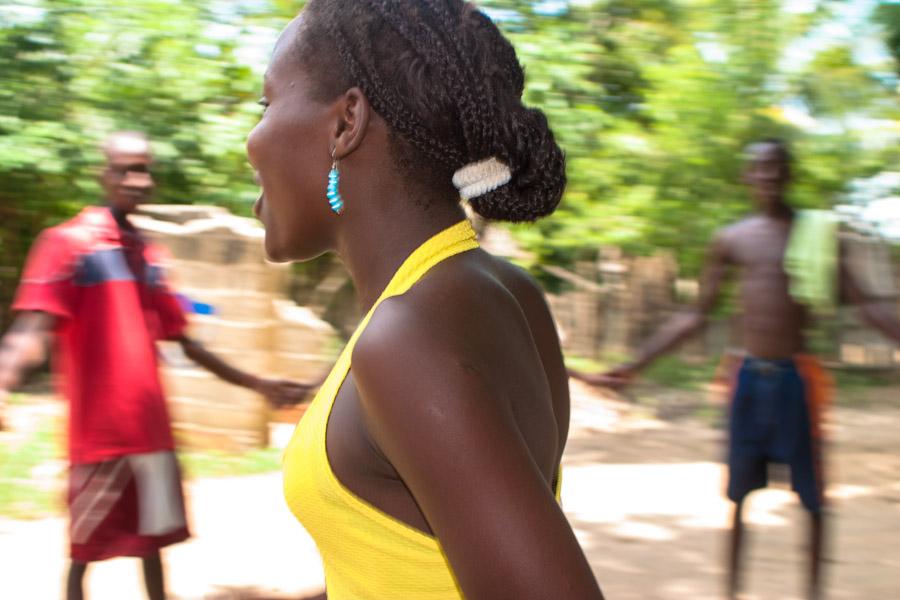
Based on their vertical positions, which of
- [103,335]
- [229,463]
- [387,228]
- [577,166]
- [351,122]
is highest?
[351,122]

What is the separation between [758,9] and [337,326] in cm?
428

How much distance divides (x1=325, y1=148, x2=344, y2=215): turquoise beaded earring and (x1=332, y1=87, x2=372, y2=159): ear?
2 cm

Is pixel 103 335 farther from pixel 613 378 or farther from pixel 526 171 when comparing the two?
pixel 526 171

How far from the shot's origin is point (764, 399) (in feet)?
13.9

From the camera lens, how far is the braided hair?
112 cm

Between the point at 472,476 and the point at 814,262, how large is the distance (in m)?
3.65

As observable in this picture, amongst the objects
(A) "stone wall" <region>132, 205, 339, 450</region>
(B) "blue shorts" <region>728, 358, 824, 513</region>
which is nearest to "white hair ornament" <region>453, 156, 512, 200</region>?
(B) "blue shorts" <region>728, 358, 824, 513</region>

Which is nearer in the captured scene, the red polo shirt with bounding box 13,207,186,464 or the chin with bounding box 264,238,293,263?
the chin with bounding box 264,238,293,263

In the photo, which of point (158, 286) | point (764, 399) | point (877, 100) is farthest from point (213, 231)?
point (877, 100)

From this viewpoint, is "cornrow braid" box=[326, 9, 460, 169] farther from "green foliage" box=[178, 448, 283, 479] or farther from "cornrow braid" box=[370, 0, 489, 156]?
"green foliage" box=[178, 448, 283, 479]

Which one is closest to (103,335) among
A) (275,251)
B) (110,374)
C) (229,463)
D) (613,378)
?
(110,374)

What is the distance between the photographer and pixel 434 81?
3.65 feet

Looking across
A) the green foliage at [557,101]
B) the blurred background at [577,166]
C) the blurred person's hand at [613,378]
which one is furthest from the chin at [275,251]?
the green foliage at [557,101]

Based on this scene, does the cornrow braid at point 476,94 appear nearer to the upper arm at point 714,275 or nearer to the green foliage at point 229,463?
the upper arm at point 714,275
